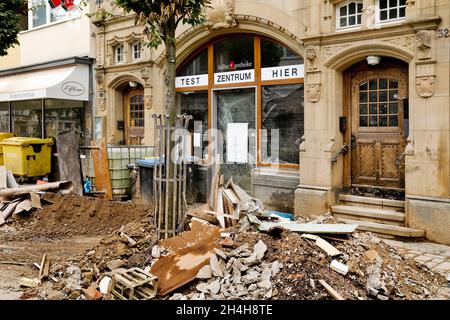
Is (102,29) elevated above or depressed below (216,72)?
above

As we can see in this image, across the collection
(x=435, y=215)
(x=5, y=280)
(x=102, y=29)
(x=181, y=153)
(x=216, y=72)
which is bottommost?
(x=5, y=280)

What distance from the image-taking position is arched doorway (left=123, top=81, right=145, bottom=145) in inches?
564

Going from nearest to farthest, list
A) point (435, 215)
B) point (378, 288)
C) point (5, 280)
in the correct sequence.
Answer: point (378, 288) < point (5, 280) < point (435, 215)

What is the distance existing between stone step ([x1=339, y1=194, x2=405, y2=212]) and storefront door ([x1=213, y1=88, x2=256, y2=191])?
2.65 meters

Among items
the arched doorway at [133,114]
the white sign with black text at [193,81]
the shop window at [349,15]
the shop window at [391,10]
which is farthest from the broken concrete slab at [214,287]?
the arched doorway at [133,114]

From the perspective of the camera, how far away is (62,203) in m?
9.66

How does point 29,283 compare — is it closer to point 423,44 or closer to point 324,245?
point 324,245

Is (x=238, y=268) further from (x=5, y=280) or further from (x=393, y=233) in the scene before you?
(x=393, y=233)

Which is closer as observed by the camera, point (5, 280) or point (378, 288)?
point (378, 288)

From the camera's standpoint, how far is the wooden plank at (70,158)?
37.6 feet

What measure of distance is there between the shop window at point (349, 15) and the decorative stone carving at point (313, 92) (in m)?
1.28

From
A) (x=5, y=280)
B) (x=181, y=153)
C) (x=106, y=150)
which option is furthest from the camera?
(x=106, y=150)
